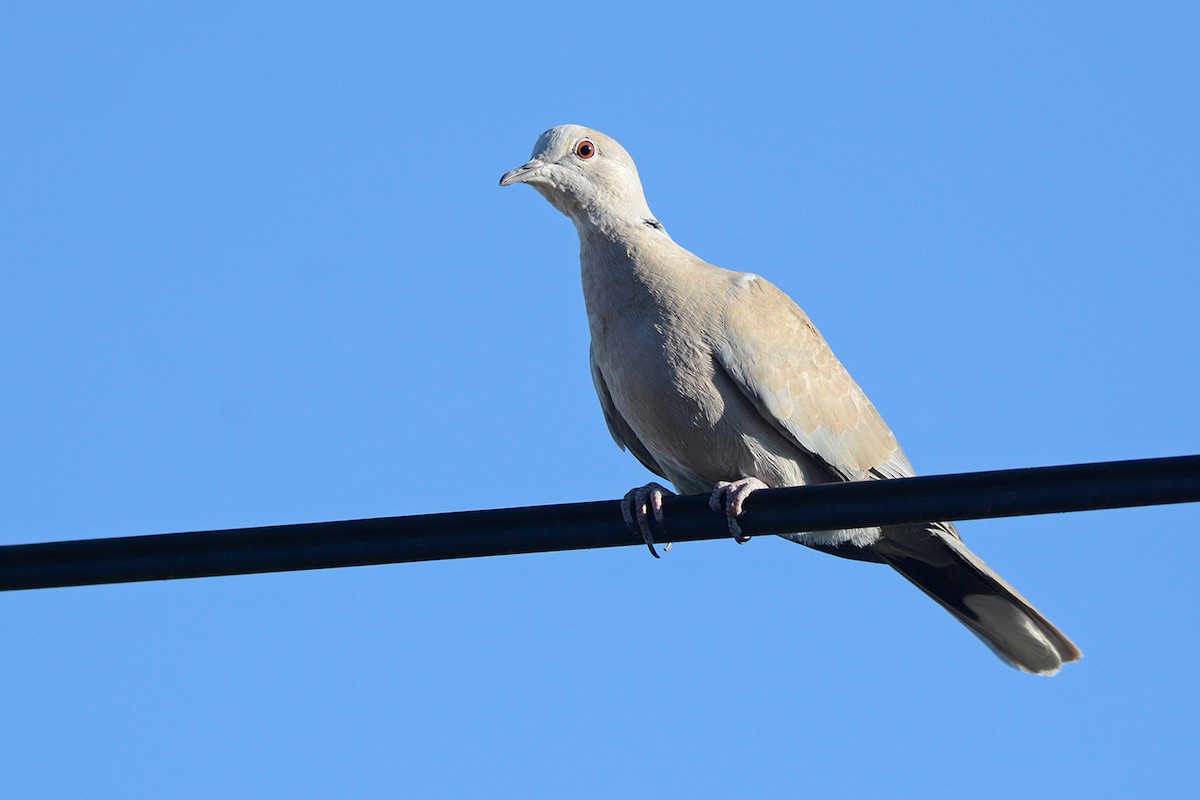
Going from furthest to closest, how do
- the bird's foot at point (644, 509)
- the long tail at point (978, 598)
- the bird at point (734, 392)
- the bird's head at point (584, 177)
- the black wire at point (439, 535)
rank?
the bird's head at point (584, 177) → the long tail at point (978, 598) → the bird at point (734, 392) → the bird's foot at point (644, 509) → the black wire at point (439, 535)

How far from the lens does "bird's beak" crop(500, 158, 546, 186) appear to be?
7570mm

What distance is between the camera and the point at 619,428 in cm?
772

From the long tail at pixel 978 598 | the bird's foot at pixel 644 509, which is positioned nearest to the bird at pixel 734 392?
the long tail at pixel 978 598

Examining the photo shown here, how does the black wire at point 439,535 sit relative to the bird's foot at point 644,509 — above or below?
below

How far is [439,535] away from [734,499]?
4.82ft

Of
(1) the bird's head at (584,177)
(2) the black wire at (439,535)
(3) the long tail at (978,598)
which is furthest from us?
(1) the bird's head at (584,177)

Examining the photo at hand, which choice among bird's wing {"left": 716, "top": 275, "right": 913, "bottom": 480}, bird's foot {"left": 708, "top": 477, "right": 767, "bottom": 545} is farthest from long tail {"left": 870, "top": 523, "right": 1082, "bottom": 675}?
bird's foot {"left": 708, "top": 477, "right": 767, "bottom": 545}

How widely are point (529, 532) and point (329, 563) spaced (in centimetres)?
60

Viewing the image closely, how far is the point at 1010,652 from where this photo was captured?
7203 millimetres

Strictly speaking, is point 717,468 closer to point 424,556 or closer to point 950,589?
point 950,589

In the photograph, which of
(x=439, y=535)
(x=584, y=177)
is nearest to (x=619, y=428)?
(x=584, y=177)

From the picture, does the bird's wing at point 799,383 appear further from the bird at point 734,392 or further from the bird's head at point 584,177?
the bird's head at point 584,177

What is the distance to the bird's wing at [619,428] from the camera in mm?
7598

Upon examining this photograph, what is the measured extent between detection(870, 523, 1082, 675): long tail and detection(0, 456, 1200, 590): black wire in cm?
242
